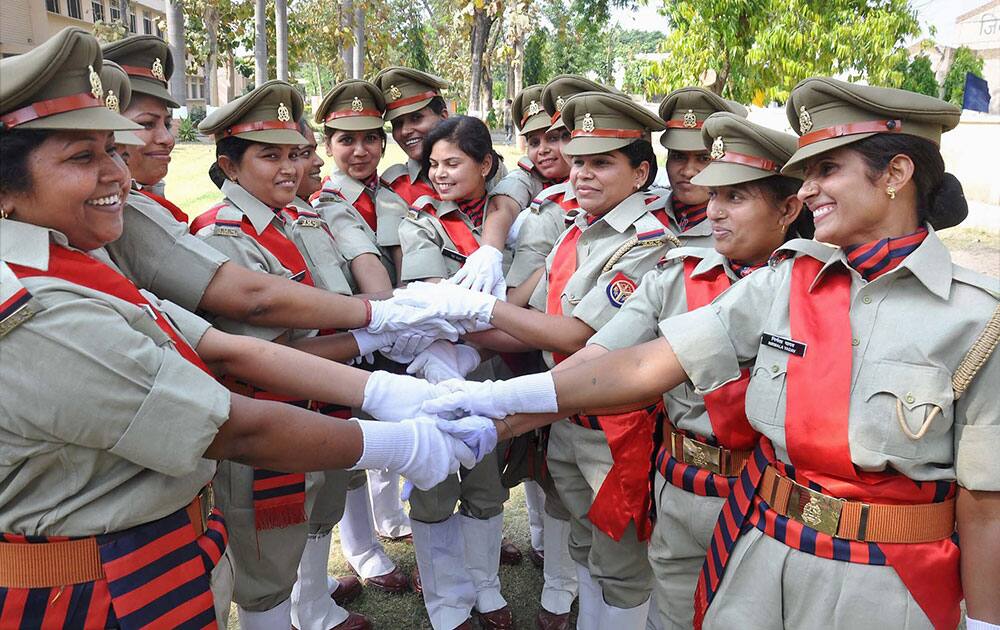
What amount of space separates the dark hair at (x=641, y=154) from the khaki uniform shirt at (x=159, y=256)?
1924 mm

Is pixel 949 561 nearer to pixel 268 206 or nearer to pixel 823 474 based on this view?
pixel 823 474

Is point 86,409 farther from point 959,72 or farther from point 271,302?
point 959,72

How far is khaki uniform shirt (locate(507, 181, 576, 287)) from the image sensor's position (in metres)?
4.13

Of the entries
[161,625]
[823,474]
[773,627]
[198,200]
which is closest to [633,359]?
[823,474]

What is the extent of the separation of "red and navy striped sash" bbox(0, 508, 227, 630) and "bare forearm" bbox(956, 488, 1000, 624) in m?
2.16

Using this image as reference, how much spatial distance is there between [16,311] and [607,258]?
91.6 inches

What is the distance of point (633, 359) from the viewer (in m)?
2.64

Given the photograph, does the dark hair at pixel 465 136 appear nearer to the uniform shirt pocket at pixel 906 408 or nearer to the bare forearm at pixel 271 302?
the bare forearm at pixel 271 302

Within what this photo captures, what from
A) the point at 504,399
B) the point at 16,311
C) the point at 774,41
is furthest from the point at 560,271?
the point at 774,41

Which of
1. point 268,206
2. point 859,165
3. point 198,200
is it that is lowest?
point 198,200

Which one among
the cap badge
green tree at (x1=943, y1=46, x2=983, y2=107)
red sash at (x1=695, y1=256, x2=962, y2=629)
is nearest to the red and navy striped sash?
red sash at (x1=695, y1=256, x2=962, y2=629)

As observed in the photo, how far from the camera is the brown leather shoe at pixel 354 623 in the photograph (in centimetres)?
413

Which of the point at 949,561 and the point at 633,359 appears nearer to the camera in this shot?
the point at 949,561

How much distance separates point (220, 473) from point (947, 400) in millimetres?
2710
